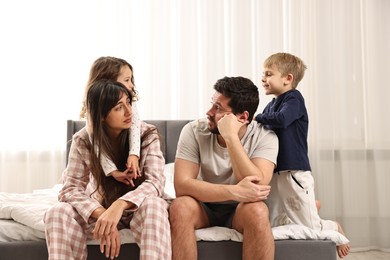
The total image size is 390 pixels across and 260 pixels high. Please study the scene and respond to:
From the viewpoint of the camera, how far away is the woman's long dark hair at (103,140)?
225 centimetres

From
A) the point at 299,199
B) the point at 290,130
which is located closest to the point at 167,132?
the point at 290,130

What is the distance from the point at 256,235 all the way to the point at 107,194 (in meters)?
0.63

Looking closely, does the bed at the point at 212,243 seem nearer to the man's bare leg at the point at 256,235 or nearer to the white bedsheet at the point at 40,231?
the white bedsheet at the point at 40,231

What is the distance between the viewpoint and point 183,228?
7.00 ft

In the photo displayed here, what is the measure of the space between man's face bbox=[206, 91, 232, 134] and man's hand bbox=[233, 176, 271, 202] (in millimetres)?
289

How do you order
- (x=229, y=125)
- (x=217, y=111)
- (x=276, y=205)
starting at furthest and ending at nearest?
(x=276, y=205)
(x=217, y=111)
(x=229, y=125)

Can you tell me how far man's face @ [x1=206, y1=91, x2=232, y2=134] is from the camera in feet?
7.64

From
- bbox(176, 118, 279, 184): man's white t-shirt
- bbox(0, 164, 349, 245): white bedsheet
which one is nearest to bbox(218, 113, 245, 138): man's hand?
bbox(176, 118, 279, 184): man's white t-shirt

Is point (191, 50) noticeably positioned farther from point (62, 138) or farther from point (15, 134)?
point (15, 134)

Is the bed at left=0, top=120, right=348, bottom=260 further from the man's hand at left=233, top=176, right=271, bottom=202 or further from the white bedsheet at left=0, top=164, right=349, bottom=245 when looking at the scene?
the man's hand at left=233, top=176, right=271, bottom=202

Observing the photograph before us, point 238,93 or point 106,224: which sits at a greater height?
point 238,93

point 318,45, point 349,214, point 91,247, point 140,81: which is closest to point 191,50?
point 140,81

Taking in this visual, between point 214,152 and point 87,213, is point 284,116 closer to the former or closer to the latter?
point 214,152

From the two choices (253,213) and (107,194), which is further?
(107,194)
